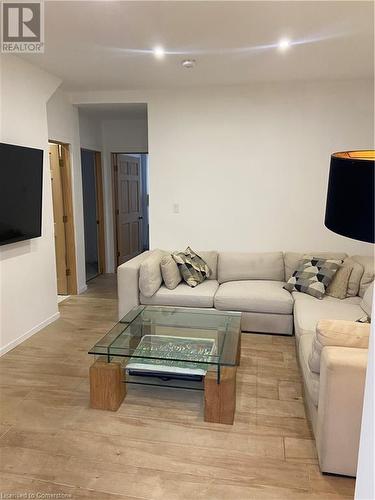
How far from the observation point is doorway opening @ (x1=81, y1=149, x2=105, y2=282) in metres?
6.21

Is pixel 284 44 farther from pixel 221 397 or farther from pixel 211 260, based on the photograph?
pixel 221 397

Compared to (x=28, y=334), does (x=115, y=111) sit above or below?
above

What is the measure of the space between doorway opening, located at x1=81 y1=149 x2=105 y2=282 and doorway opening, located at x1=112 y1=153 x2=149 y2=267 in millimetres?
241

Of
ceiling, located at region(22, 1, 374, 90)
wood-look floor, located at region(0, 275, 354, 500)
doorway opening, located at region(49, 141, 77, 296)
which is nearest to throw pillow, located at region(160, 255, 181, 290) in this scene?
wood-look floor, located at region(0, 275, 354, 500)

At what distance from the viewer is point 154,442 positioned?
2.24 metres

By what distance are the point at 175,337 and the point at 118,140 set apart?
13.7 feet

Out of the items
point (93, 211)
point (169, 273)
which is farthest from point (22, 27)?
point (93, 211)

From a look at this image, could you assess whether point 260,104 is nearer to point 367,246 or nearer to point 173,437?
point 367,246

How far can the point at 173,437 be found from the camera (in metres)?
2.29

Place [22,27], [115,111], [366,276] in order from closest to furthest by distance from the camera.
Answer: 1. [22,27]
2. [366,276]
3. [115,111]

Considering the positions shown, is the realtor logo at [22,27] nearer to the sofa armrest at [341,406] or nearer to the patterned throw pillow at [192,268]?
the patterned throw pillow at [192,268]

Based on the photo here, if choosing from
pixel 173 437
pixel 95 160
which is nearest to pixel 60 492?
pixel 173 437

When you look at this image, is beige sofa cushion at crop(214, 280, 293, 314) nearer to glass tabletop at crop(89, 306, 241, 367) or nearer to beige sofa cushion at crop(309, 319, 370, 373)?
glass tabletop at crop(89, 306, 241, 367)

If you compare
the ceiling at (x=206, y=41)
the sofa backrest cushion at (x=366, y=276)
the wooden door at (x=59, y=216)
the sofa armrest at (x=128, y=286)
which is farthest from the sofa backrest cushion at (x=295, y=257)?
the wooden door at (x=59, y=216)
